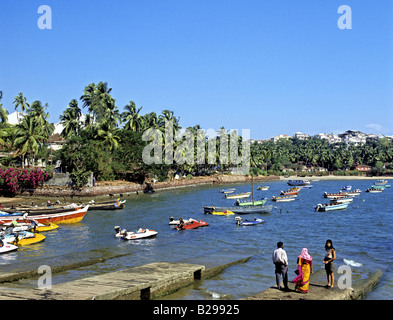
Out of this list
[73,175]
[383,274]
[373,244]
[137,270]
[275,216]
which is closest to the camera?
[137,270]

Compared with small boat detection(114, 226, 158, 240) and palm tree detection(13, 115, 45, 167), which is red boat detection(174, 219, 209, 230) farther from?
palm tree detection(13, 115, 45, 167)

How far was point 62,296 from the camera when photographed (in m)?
15.6

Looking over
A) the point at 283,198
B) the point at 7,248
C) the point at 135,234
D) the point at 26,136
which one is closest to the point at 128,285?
the point at 7,248

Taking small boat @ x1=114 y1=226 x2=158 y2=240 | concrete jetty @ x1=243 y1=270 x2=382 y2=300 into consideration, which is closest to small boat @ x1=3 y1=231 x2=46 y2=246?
small boat @ x1=114 y1=226 x2=158 y2=240

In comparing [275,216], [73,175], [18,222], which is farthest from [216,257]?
[73,175]

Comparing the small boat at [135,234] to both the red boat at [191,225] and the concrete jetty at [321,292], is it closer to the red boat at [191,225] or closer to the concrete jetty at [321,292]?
the red boat at [191,225]

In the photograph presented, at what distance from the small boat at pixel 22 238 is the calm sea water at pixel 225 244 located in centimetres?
82

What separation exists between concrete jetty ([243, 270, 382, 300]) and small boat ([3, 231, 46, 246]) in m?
21.6

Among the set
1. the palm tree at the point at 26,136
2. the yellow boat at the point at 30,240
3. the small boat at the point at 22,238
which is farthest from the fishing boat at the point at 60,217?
the palm tree at the point at 26,136

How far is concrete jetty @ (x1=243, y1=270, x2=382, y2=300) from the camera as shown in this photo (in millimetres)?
15867

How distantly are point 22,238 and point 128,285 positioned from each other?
17383 millimetres

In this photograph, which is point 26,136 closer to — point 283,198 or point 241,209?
point 241,209

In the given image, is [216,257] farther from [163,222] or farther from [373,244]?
[163,222]

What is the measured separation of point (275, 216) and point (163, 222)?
16.1 meters
